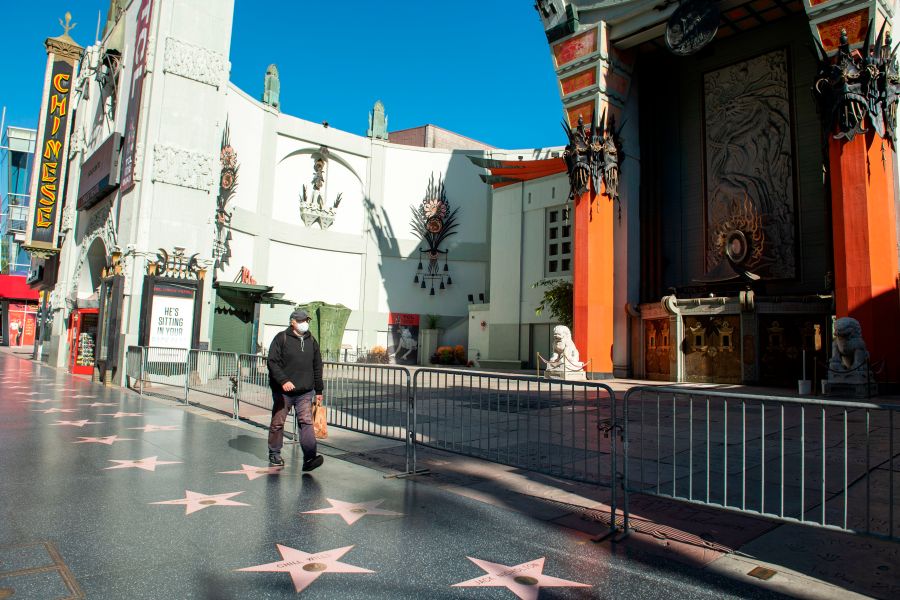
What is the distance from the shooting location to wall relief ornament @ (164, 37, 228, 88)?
18.0 meters

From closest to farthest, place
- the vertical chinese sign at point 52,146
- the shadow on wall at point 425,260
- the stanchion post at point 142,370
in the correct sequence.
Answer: the stanchion post at point 142,370 < the vertical chinese sign at point 52,146 < the shadow on wall at point 425,260

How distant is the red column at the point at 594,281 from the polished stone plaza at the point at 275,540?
54.7 feet

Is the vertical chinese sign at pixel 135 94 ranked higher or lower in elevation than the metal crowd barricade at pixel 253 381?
higher

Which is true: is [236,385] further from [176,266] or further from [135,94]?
[135,94]

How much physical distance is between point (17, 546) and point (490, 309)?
29.4 m

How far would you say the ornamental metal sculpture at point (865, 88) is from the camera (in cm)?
1673

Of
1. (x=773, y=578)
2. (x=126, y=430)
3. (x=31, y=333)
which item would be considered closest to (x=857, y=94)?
(x=773, y=578)

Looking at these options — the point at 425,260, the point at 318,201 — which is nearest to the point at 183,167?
the point at 318,201

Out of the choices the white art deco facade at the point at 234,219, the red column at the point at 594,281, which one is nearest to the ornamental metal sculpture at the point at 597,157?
the red column at the point at 594,281

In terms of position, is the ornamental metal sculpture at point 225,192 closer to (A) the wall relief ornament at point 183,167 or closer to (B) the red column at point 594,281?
(A) the wall relief ornament at point 183,167

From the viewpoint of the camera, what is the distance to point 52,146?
2738cm

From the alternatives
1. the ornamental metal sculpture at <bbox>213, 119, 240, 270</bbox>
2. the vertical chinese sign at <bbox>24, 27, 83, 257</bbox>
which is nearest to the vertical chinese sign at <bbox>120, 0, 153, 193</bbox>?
the ornamental metal sculpture at <bbox>213, 119, 240, 270</bbox>

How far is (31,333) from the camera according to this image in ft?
194

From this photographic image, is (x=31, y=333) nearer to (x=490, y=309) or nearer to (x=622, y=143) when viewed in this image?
(x=490, y=309)
